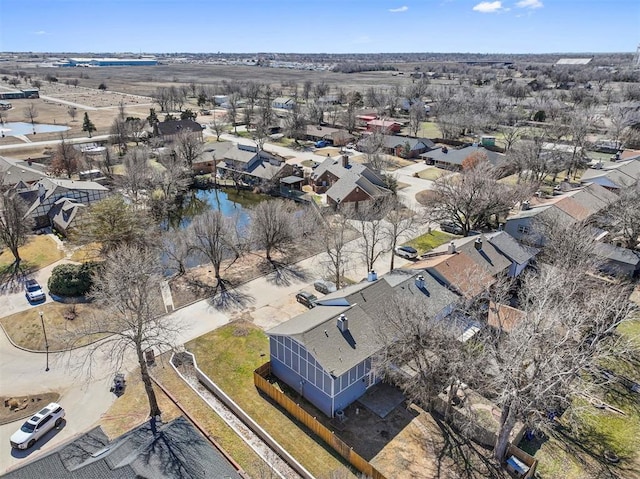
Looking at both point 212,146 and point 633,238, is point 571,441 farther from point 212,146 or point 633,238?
point 212,146

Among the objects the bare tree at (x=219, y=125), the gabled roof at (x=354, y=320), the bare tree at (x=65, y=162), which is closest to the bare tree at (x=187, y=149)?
the bare tree at (x=65, y=162)

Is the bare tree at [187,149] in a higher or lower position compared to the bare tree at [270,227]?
higher

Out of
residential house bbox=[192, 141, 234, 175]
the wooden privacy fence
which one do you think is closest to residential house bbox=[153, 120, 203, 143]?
residential house bbox=[192, 141, 234, 175]

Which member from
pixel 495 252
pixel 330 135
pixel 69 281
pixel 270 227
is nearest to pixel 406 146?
pixel 330 135

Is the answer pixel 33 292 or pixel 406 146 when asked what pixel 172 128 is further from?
pixel 33 292

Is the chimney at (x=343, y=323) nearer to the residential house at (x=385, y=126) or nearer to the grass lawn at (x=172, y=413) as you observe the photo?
the grass lawn at (x=172, y=413)

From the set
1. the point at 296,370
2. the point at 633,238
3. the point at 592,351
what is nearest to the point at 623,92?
the point at 633,238
